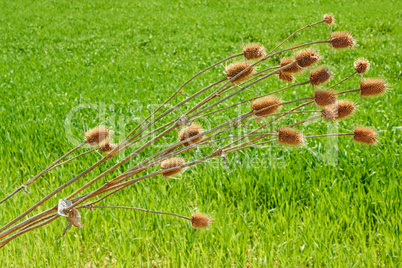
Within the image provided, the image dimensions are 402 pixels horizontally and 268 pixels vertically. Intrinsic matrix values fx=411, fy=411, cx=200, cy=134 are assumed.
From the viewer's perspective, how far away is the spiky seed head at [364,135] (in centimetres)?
99

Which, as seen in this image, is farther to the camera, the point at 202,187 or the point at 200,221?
the point at 202,187

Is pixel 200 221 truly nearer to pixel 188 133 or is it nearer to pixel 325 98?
pixel 188 133

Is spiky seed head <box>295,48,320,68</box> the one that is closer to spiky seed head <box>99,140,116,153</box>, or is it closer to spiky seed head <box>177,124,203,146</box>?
spiky seed head <box>177,124,203,146</box>

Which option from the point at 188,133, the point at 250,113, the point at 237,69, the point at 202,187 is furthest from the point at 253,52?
the point at 202,187

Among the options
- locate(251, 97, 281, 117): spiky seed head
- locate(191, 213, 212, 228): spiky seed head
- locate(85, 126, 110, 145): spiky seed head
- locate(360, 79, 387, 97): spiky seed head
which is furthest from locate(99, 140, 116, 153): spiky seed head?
locate(360, 79, 387, 97): spiky seed head

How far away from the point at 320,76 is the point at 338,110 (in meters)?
0.10

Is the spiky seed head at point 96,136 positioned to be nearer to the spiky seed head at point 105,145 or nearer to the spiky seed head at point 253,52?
the spiky seed head at point 105,145

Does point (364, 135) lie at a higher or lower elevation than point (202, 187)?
lower

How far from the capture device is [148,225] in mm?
2734

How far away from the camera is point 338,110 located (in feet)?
3.15

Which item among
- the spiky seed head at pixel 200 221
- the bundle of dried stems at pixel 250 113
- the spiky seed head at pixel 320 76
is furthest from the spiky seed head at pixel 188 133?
the spiky seed head at pixel 320 76

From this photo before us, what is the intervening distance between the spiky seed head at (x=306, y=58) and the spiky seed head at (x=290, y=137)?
0.15 meters

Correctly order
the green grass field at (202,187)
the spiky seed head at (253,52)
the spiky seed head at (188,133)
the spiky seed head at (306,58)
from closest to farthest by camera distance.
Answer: the spiky seed head at (306,58), the spiky seed head at (253,52), the spiky seed head at (188,133), the green grass field at (202,187)

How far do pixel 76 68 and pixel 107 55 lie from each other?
5.47 feet
